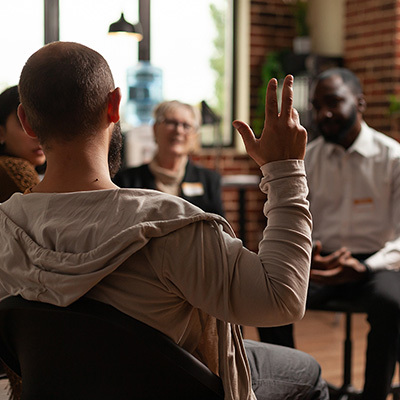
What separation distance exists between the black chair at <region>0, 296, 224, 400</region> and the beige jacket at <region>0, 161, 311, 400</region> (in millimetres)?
33

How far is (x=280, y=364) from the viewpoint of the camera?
55.6 inches

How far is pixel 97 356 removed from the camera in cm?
100

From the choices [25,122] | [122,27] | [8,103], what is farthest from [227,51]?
[25,122]

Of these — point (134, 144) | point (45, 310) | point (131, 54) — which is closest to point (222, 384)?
point (45, 310)

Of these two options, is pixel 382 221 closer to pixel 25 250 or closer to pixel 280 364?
pixel 280 364

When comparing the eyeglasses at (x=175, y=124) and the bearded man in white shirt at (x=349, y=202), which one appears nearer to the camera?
the bearded man in white shirt at (x=349, y=202)

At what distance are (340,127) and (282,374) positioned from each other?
1.62m

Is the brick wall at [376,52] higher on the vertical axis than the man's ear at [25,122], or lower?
higher

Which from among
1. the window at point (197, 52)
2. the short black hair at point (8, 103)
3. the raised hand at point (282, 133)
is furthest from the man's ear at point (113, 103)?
the window at point (197, 52)

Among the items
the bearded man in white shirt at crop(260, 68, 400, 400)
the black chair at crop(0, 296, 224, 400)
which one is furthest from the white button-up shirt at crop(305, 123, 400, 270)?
the black chair at crop(0, 296, 224, 400)

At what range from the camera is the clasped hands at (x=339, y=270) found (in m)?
2.40

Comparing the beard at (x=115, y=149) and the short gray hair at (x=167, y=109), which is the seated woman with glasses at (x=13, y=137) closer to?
the beard at (x=115, y=149)

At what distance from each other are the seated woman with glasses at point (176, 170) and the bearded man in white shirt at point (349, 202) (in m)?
0.73

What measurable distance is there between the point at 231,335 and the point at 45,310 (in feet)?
1.09
